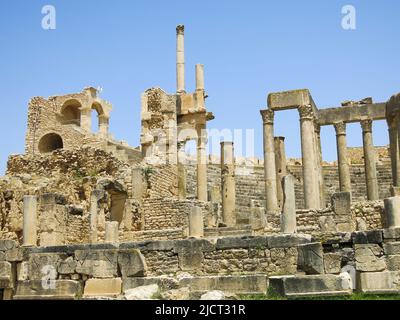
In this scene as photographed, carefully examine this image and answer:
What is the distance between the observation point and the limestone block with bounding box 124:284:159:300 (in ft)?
36.7

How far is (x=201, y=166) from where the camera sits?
2966 centimetres

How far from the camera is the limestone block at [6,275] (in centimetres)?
1498

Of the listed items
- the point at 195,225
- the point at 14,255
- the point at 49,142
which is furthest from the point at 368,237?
the point at 49,142

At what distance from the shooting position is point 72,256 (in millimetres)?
14047

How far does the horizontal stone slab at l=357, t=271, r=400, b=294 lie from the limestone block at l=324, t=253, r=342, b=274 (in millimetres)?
514

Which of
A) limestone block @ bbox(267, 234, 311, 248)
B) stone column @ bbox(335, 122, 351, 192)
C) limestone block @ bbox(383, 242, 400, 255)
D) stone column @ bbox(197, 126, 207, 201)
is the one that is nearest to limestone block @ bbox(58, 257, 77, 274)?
limestone block @ bbox(267, 234, 311, 248)

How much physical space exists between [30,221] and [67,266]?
370cm

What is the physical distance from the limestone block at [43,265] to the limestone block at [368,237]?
703cm

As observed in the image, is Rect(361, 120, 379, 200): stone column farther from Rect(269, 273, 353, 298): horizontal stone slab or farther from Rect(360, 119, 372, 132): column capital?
Rect(269, 273, 353, 298): horizontal stone slab

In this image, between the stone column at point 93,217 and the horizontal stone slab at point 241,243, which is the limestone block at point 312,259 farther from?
the stone column at point 93,217
